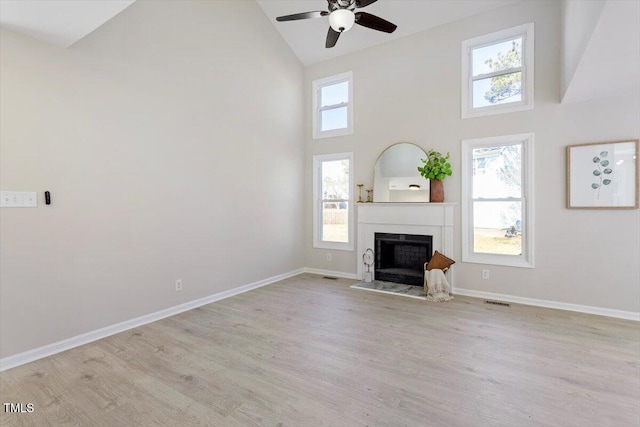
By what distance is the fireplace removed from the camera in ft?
15.3

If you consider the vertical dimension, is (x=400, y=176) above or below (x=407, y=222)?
above

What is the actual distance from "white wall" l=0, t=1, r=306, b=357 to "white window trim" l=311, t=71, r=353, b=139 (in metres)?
0.78

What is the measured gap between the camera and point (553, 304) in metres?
3.73

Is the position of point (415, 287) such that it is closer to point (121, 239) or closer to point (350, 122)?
point (350, 122)

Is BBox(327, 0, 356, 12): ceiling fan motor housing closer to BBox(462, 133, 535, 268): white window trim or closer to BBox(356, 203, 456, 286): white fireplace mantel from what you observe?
BBox(462, 133, 535, 268): white window trim

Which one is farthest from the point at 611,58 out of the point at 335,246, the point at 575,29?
the point at 335,246

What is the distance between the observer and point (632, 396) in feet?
6.56

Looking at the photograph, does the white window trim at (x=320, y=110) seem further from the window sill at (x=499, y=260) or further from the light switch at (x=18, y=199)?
the light switch at (x=18, y=199)

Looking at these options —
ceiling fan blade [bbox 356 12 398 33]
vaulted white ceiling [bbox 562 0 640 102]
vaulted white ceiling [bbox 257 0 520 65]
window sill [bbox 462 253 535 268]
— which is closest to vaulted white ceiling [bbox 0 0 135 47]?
ceiling fan blade [bbox 356 12 398 33]

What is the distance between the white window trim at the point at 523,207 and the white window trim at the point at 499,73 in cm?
36

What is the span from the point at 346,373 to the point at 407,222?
2.82 metres

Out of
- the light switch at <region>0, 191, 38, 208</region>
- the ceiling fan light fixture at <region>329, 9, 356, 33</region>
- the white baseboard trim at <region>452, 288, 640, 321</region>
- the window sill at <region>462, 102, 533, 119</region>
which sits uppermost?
the ceiling fan light fixture at <region>329, 9, 356, 33</region>

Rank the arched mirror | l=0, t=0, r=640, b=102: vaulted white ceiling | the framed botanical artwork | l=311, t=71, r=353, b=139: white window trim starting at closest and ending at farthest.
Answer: l=0, t=0, r=640, b=102: vaulted white ceiling, the framed botanical artwork, the arched mirror, l=311, t=71, r=353, b=139: white window trim

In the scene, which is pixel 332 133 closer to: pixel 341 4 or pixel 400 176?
pixel 400 176
